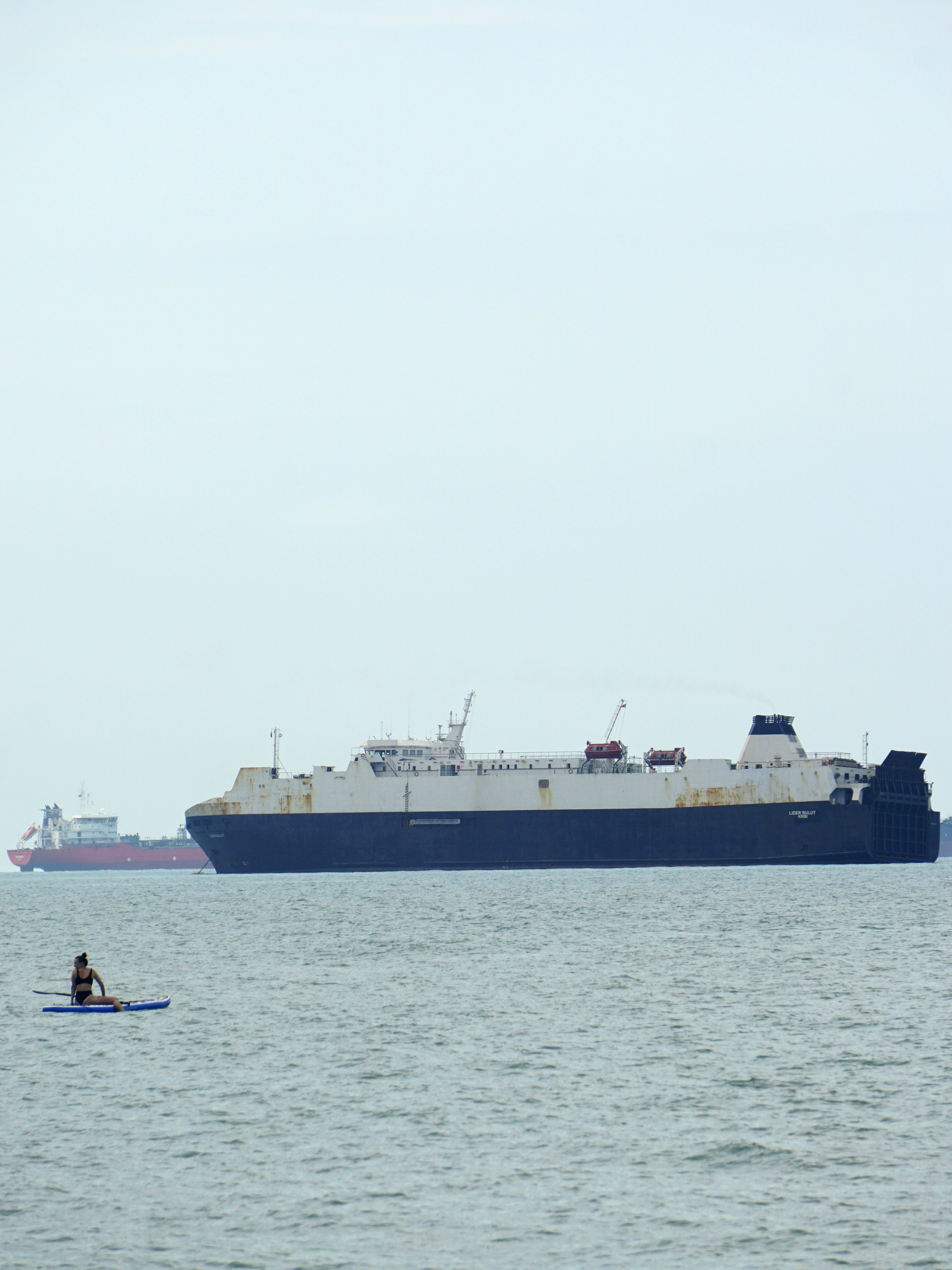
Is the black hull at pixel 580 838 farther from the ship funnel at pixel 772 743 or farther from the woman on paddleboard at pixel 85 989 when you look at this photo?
the woman on paddleboard at pixel 85 989

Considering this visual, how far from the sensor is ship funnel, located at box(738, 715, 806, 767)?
98188 millimetres

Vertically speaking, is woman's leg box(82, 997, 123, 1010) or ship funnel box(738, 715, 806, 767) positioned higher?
→ ship funnel box(738, 715, 806, 767)

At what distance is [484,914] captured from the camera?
64.8m

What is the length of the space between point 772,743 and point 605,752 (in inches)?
446

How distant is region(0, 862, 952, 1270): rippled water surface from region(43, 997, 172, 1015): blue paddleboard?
0.28 meters

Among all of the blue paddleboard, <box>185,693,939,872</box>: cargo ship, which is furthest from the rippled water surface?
<box>185,693,939,872</box>: cargo ship

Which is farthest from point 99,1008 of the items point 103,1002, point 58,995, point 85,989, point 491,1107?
point 491,1107

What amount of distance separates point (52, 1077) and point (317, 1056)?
17.2 feet

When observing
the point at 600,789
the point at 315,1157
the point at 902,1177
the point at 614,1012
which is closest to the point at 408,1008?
the point at 614,1012

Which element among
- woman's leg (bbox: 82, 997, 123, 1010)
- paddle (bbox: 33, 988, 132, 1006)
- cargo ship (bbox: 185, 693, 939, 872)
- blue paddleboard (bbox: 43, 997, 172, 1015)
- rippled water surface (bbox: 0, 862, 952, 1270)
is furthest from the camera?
cargo ship (bbox: 185, 693, 939, 872)

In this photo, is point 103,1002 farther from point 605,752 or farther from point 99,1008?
point 605,752

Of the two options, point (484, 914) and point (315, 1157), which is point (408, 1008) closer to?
point (315, 1157)

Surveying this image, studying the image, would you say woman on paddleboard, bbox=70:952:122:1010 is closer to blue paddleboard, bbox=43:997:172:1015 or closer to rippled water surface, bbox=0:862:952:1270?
blue paddleboard, bbox=43:997:172:1015

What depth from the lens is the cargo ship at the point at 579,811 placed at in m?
96.1
